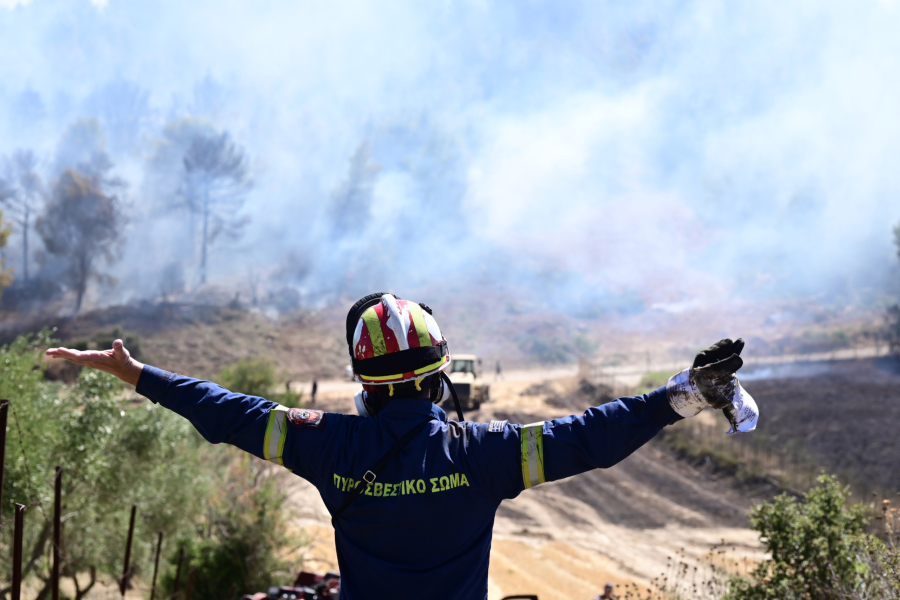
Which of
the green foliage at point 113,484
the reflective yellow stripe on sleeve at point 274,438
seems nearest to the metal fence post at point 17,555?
the reflective yellow stripe on sleeve at point 274,438

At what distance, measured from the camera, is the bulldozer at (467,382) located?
25000 millimetres

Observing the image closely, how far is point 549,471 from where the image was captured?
7.14 feet

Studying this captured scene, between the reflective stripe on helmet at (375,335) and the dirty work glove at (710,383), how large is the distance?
44.0 inches

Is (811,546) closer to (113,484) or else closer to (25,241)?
(113,484)

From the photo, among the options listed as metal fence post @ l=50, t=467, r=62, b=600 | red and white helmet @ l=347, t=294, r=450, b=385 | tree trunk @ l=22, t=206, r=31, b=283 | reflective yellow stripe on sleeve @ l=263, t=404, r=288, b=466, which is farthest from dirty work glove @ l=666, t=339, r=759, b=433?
tree trunk @ l=22, t=206, r=31, b=283

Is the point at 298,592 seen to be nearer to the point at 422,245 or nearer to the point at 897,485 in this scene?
the point at 897,485

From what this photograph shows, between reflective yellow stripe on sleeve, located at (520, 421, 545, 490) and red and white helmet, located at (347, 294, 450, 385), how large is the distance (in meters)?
0.48

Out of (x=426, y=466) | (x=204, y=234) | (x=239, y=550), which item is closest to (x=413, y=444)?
(x=426, y=466)

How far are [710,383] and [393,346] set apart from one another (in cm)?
121

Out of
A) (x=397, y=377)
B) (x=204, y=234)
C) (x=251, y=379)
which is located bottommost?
(x=397, y=377)

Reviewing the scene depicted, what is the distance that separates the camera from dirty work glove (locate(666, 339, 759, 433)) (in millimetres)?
2131

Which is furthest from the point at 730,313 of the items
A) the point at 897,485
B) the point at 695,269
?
the point at 897,485

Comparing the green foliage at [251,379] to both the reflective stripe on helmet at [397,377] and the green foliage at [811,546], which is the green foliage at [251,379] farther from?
the reflective stripe on helmet at [397,377]

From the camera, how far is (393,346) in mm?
2451
